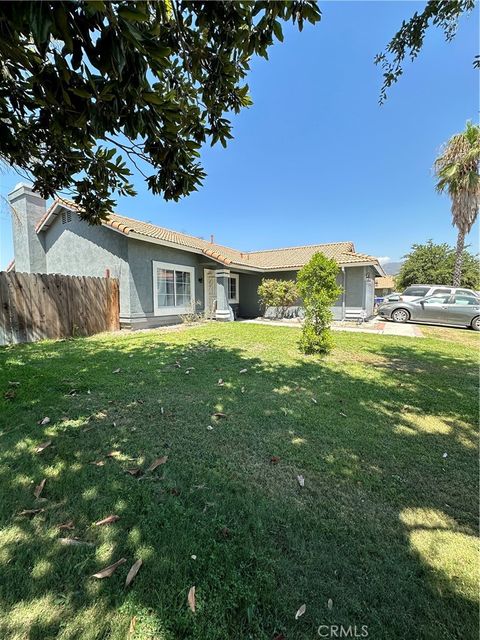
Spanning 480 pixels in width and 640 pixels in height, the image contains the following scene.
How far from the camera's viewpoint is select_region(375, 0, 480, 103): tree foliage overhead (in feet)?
9.78

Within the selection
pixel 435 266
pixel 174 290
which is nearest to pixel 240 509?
pixel 174 290

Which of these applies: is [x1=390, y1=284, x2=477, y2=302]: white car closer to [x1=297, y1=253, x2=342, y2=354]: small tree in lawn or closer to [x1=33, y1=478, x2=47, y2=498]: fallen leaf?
[x1=297, y1=253, x2=342, y2=354]: small tree in lawn

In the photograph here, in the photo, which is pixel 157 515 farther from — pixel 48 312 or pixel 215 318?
pixel 215 318

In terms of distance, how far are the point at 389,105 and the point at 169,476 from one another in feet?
17.4

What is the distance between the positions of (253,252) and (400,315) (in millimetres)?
11091

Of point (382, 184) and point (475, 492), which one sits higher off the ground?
point (382, 184)

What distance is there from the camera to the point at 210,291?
14.6 meters

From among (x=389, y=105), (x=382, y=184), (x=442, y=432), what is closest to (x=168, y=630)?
(x=442, y=432)

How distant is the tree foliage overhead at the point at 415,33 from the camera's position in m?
2.98

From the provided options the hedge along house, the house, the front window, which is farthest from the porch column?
the house

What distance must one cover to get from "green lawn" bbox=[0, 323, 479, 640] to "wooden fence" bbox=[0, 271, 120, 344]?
4.21 m

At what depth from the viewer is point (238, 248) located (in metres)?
22.4

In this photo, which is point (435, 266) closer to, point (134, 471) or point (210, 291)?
point (210, 291)

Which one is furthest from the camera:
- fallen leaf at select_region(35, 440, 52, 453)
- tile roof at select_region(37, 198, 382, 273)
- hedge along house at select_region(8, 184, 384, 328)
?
tile roof at select_region(37, 198, 382, 273)
